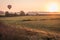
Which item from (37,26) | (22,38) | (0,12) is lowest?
(22,38)

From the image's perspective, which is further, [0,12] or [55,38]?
[0,12]

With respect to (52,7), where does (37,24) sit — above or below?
below

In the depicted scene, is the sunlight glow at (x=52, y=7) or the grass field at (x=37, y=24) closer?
the grass field at (x=37, y=24)

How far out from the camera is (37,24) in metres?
2.41

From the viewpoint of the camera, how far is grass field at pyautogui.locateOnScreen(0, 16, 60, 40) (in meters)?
2.32

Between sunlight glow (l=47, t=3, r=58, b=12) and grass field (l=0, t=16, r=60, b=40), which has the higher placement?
sunlight glow (l=47, t=3, r=58, b=12)

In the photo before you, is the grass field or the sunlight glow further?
the sunlight glow

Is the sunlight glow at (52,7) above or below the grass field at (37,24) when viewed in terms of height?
above

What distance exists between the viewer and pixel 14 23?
2438 millimetres

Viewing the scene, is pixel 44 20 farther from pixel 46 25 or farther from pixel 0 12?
pixel 0 12

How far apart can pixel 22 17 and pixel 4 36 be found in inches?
15.5

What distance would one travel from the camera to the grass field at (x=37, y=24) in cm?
232

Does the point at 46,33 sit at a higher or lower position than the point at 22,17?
lower

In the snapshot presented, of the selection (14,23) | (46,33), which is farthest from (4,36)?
(46,33)
